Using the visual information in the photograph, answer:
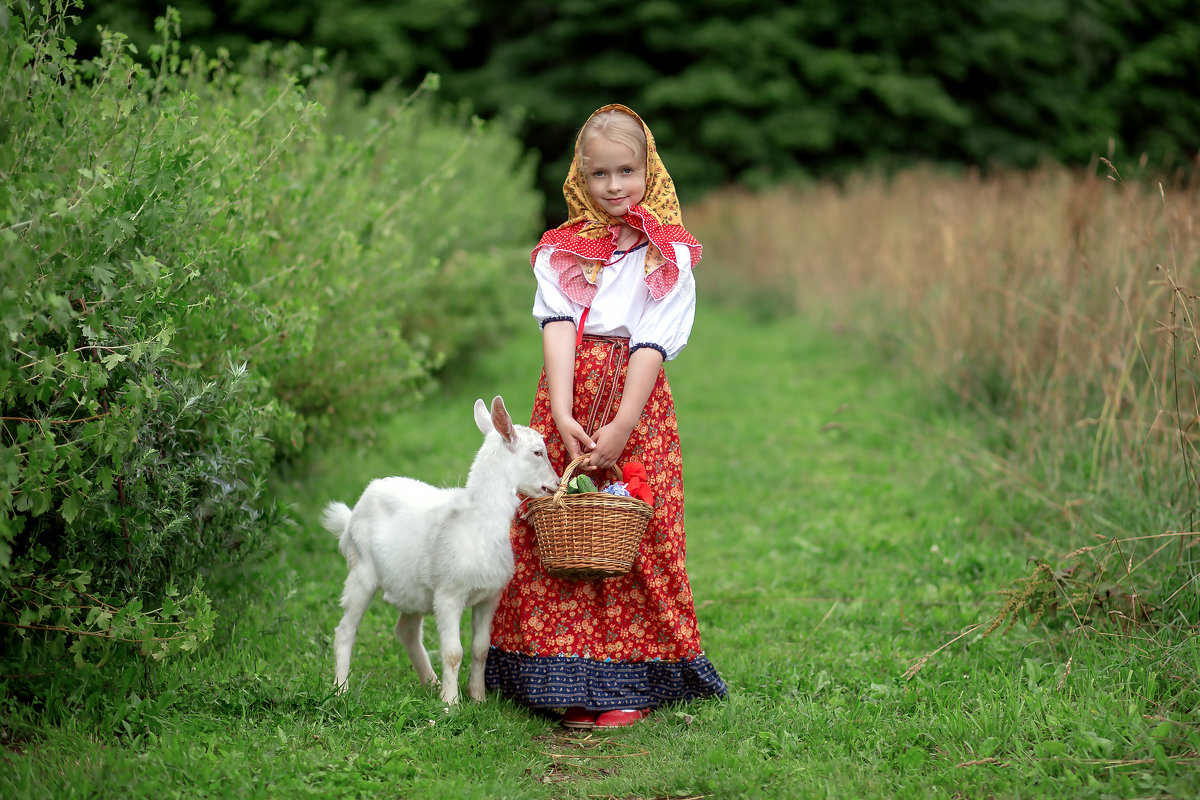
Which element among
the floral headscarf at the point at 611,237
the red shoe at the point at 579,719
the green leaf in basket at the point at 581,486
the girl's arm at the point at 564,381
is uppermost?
the floral headscarf at the point at 611,237

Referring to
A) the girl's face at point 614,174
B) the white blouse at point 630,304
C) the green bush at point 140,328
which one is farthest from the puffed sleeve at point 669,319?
the green bush at point 140,328

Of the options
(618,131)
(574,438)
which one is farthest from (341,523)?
(618,131)

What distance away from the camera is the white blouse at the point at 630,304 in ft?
12.7

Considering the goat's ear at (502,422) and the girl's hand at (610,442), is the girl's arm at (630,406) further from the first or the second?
the goat's ear at (502,422)

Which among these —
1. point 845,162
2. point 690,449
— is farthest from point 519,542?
point 845,162

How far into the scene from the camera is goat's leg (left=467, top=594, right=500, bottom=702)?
3.95 metres

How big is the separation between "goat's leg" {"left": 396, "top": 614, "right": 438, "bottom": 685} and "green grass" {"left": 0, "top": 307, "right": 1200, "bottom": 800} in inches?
4.7

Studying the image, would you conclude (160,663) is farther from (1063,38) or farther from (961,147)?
(1063,38)

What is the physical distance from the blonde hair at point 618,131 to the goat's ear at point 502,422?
94 cm

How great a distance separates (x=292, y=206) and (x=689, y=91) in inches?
902

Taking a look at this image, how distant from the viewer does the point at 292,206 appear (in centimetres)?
548

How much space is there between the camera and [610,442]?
378 cm

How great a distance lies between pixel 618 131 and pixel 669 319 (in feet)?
2.27

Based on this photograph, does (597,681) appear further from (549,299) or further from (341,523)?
(549,299)
